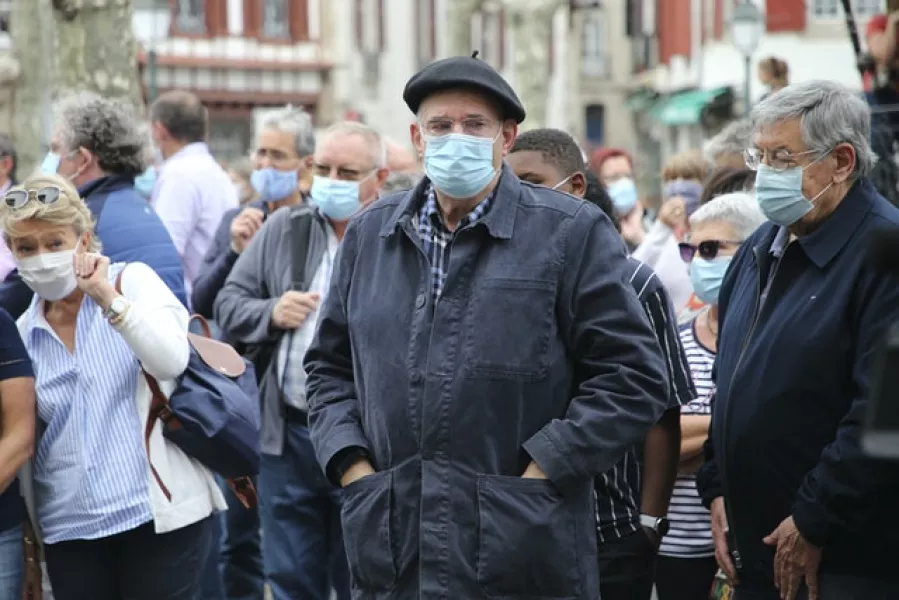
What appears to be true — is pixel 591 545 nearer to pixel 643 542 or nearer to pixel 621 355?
pixel 621 355

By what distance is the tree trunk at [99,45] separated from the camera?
1466 centimetres

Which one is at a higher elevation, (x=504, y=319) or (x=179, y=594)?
(x=504, y=319)

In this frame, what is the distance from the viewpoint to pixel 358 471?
15.1 feet

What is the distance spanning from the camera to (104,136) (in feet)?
24.6

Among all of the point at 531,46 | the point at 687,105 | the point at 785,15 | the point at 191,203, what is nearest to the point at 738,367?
the point at 191,203

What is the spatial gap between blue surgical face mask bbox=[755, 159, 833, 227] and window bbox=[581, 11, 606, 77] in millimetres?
55754

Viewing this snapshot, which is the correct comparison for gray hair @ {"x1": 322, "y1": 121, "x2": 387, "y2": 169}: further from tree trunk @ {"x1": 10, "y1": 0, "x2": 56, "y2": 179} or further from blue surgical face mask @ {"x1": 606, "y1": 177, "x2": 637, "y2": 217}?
tree trunk @ {"x1": 10, "y1": 0, "x2": 56, "y2": 179}

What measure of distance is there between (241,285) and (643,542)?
2.55 metres

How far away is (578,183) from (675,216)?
3.71 metres

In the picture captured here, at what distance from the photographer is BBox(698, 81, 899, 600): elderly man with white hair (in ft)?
14.7

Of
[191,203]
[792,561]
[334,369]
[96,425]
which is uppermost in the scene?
[334,369]

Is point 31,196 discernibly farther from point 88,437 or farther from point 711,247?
point 711,247

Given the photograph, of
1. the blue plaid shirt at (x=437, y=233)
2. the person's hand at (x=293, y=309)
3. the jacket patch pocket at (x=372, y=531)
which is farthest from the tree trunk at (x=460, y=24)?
the jacket patch pocket at (x=372, y=531)

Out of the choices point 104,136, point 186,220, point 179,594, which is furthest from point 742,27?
point 179,594
